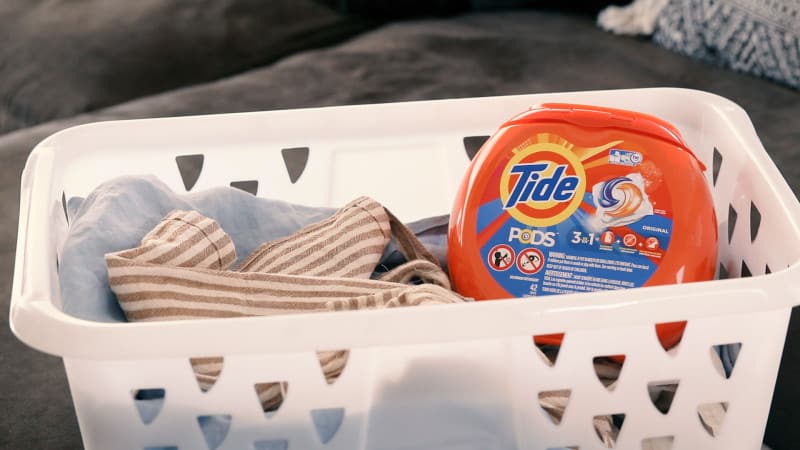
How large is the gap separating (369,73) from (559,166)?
571 millimetres

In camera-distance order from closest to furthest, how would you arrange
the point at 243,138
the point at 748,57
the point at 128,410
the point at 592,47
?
the point at 128,410, the point at 243,138, the point at 748,57, the point at 592,47

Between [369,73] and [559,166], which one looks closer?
[559,166]

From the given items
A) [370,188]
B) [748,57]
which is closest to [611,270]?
[370,188]

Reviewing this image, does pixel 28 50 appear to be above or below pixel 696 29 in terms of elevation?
below

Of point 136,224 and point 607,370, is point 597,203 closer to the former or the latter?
point 607,370

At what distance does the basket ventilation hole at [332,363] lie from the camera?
2.04 ft

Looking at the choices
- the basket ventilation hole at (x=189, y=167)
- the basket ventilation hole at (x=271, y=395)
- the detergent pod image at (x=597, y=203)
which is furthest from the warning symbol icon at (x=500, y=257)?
the basket ventilation hole at (x=189, y=167)

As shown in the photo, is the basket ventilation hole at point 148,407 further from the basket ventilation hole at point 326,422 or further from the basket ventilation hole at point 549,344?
the basket ventilation hole at point 549,344

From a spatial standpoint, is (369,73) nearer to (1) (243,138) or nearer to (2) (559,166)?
(1) (243,138)

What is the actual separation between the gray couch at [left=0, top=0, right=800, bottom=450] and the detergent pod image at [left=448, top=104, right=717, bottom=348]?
0.35 m

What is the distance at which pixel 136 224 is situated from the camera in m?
0.73

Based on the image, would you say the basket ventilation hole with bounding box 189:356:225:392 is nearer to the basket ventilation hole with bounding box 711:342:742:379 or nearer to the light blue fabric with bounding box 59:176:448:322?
the light blue fabric with bounding box 59:176:448:322

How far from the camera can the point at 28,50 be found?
4.34 feet

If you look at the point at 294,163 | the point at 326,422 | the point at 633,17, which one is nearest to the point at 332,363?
the point at 326,422
